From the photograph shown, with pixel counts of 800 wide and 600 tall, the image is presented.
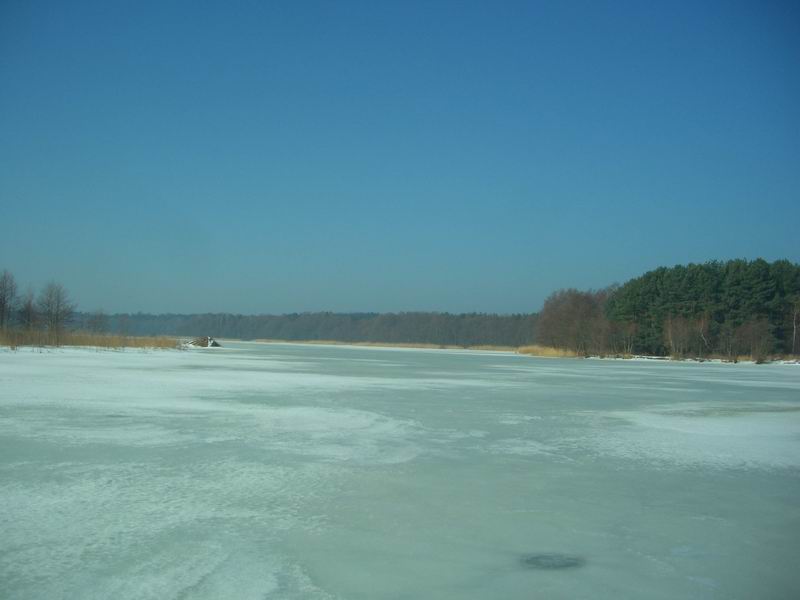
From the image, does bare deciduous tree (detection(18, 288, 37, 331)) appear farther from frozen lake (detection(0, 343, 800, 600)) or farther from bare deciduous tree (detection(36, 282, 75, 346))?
frozen lake (detection(0, 343, 800, 600))

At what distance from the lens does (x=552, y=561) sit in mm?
3527

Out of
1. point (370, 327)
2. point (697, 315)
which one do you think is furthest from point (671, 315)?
point (370, 327)

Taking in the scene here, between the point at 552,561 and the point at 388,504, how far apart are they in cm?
134

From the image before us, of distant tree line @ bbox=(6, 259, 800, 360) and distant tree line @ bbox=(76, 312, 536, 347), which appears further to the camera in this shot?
distant tree line @ bbox=(76, 312, 536, 347)

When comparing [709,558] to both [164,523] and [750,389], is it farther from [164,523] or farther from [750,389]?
[750,389]

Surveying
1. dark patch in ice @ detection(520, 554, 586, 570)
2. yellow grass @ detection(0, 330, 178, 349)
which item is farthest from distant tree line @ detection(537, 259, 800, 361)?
dark patch in ice @ detection(520, 554, 586, 570)

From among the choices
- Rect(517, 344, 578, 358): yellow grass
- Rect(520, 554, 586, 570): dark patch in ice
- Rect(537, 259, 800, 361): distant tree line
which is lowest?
Rect(520, 554, 586, 570): dark patch in ice

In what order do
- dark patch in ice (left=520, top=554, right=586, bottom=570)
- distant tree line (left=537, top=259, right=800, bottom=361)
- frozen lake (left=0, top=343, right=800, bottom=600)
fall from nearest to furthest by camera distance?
frozen lake (left=0, top=343, right=800, bottom=600)
dark patch in ice (left=520, top=554, right=586, bottom=570)
distant tree line (left=537, top=259, right=800, bottom=361)

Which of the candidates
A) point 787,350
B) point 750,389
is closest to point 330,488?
point 750,389

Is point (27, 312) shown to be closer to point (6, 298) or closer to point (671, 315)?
point (6, 298)

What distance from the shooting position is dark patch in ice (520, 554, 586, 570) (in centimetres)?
345

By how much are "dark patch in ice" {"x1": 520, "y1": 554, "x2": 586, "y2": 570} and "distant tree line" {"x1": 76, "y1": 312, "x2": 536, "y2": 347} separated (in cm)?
8743

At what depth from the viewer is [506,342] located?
328 ft

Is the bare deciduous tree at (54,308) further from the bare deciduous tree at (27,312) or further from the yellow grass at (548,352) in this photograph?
the yellow grass at (548,352)
